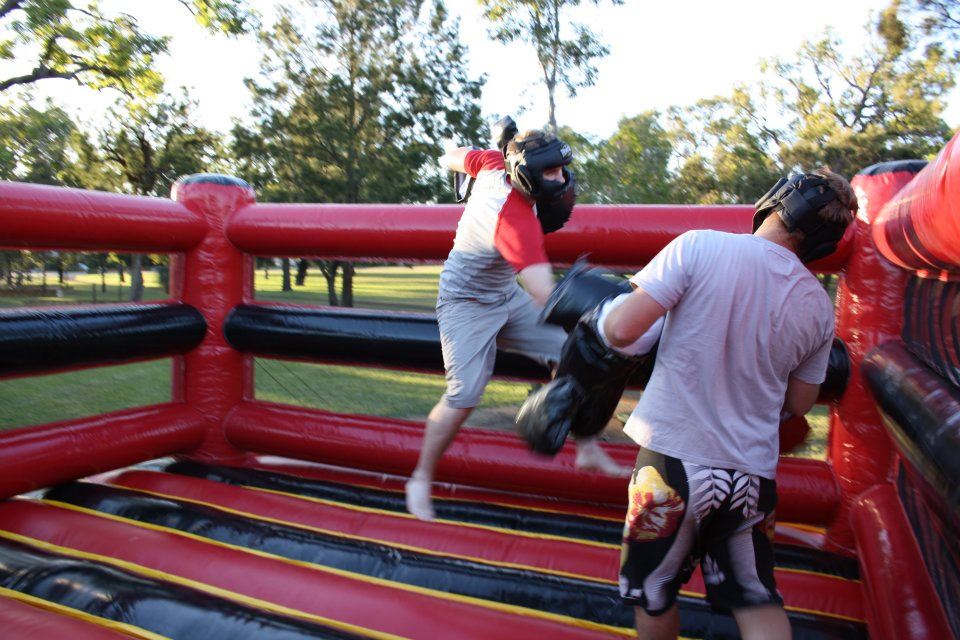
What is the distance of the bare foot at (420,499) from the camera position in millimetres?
2420

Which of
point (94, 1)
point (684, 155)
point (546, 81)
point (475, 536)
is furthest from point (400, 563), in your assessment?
point (684, 155)

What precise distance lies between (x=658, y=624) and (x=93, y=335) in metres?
2.35

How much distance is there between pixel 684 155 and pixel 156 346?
75.2 feet

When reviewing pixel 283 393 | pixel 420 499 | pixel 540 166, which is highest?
pixel 540 166

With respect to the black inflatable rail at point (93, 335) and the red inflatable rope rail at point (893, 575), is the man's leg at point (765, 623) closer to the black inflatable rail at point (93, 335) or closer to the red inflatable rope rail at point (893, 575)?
the red inflatable rope rail at point (893, 575)

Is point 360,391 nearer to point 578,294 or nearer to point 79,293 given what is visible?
point 578,294

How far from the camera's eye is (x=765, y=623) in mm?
1440

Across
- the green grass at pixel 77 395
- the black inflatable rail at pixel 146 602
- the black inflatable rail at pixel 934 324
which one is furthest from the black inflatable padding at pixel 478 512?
the green grass at pixel 77 395

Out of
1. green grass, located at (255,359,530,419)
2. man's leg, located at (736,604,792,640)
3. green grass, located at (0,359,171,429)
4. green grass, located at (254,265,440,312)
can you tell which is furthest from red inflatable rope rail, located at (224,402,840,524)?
green grass, located at (254,265,440,312)

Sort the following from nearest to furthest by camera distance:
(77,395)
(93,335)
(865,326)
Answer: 1. (865,326)
2. (93,335)
3. (77,395)

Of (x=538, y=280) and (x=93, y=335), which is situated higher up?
(x=538, y=280)

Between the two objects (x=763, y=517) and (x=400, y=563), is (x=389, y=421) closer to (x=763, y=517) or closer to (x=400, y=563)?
(x=400, y=563)

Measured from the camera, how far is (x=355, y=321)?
304cm

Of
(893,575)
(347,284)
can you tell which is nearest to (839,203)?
(893,575)
